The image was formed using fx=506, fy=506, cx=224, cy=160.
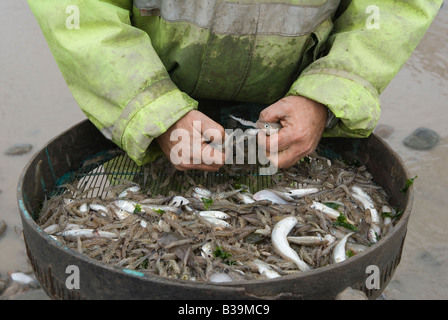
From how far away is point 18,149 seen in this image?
14.9ft

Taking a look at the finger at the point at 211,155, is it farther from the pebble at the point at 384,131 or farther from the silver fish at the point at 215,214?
the pebble at the point at 384,131

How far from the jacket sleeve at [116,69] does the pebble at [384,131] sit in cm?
305

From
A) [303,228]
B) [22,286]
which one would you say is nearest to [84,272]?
[303,228]

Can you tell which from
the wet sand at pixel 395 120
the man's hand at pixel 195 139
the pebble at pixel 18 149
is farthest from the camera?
the pebble at pixel 18 149

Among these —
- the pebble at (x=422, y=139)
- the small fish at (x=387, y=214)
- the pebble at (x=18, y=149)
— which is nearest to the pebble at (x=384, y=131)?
the pebble at (x=422, y=139)

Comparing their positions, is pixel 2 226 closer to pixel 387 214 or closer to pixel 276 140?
pixel 276 140

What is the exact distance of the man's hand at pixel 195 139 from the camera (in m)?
2.23

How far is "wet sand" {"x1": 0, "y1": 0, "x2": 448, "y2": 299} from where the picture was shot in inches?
137

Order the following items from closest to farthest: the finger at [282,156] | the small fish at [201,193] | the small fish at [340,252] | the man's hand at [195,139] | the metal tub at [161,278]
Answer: the metal tub at [161,278], the small fish at [340,252], the man's hand at [195,139], the finger at [282,156], the small fish at [201,193]

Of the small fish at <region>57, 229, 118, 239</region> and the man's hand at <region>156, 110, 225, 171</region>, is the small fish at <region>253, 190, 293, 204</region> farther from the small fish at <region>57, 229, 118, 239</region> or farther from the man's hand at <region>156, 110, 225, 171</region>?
the small fish at <region>57, 229, 118, 239</region>

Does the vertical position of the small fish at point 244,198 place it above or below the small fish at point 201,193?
above

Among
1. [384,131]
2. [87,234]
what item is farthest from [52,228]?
[384,131]

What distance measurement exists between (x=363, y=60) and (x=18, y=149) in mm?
3338
